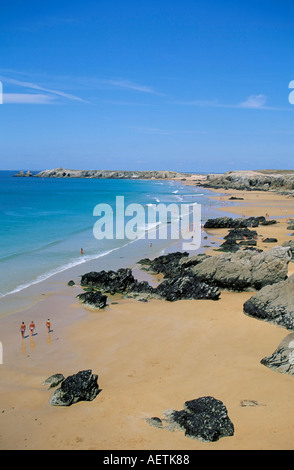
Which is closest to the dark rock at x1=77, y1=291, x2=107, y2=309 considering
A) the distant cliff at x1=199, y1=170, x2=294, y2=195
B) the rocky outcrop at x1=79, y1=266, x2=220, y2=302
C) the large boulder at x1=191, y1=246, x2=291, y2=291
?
the rocky outcrop at x1=79, y1=266, x2=220, y2=302

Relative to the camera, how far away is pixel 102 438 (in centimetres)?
839

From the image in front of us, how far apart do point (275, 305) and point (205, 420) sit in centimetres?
754

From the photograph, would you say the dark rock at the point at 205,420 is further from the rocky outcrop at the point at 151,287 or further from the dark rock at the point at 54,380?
the rocky outcrop at the point at 151,287

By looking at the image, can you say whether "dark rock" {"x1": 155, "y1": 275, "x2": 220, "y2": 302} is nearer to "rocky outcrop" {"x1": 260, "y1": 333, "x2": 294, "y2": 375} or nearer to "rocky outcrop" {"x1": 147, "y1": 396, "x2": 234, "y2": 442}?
"rocky outcrop" {"x1": 260, "y1": 333, "x2": 294, "y2": 375}

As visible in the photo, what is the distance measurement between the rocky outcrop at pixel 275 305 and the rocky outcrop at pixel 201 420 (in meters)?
6.37

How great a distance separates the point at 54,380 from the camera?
11.1m

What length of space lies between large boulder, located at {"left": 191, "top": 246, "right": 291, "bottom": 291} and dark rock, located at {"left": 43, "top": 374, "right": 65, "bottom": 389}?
10.6 metres

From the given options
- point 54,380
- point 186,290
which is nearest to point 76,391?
point 54,380

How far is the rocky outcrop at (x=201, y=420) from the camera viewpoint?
8234 millimetres

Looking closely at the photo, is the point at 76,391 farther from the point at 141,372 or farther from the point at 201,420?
the point at 201,420

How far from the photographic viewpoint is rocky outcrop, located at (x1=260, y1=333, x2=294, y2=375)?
35.0 feet

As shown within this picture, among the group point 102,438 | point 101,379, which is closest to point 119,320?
point 101,379

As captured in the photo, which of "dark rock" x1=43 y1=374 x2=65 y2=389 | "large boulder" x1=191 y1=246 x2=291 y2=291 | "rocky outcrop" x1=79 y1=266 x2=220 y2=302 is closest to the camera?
"dark rock" x1=43 y1=374 x2=65 y2=389

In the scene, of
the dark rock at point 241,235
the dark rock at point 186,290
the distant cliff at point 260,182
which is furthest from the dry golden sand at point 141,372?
the distant cliff at point 260,182
